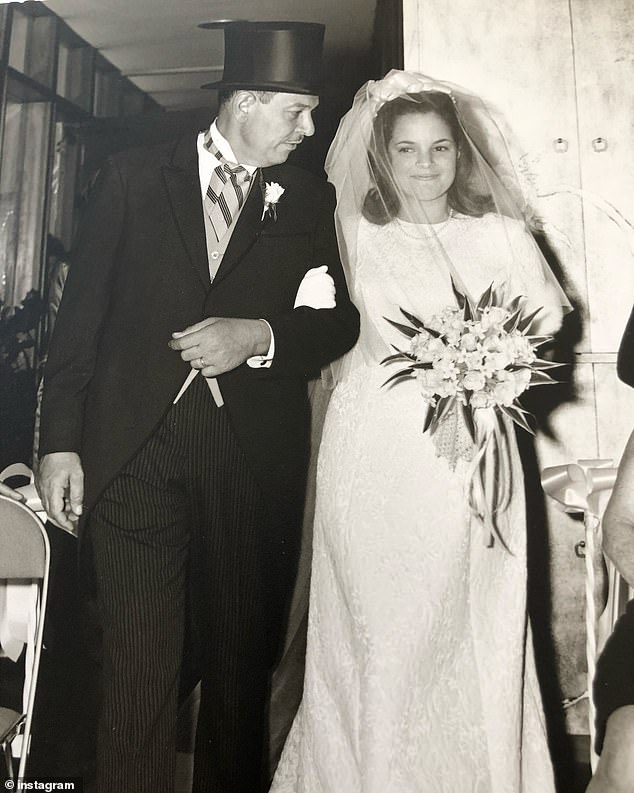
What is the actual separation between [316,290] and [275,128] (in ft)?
1.33

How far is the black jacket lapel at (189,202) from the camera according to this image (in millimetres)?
1850

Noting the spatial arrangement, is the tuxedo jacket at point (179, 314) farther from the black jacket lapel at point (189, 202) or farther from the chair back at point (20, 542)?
the chair back at point (20, 542)

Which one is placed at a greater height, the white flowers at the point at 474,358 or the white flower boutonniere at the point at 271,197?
the white flower boutonniere at the point at 271,197

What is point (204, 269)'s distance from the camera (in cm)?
185

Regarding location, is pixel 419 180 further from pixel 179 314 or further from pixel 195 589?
pixel 195 589

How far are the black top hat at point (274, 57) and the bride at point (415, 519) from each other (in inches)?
6.1

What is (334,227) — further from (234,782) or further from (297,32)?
(234,782)

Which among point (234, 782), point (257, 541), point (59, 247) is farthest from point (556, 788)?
point (59, 247)

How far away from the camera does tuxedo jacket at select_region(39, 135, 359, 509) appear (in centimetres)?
183

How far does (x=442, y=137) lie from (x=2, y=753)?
70.7 inches

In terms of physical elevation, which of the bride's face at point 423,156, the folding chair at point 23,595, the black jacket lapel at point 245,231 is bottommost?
the folding chair at point 23,595

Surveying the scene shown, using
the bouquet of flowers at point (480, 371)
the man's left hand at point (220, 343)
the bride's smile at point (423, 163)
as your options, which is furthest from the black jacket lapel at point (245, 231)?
the bouquet of flowers at point (480, 371)

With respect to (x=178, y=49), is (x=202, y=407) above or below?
below

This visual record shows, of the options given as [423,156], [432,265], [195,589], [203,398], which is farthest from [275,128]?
[195,589]
